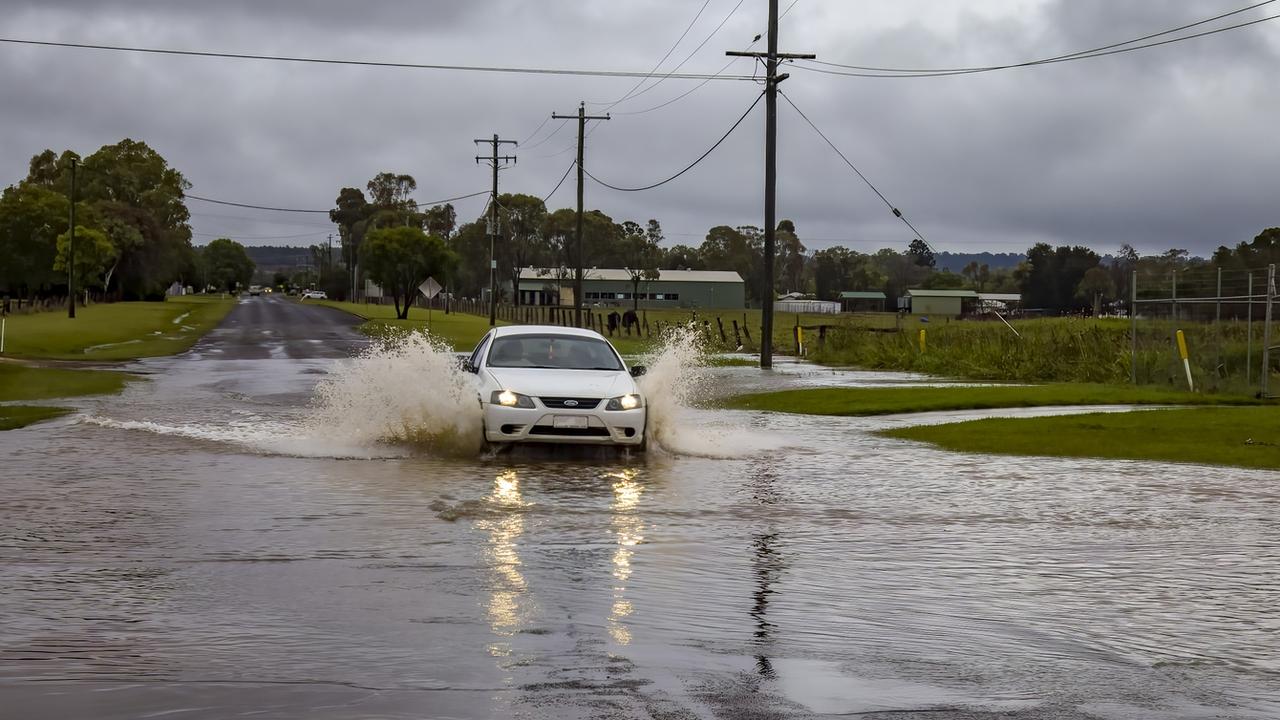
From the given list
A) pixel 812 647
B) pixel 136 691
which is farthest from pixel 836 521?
pixel 136 691

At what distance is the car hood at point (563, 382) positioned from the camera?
16203 millimetres

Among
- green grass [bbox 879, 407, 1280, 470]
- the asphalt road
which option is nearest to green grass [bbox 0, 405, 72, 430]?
green grass [bbox 879, 407, 1280, 470]

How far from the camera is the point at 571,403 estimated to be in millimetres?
16156

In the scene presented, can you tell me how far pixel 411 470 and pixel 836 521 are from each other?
4.94 meters

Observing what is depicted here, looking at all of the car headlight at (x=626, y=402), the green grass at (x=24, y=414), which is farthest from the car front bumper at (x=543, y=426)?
the green grass at (x=24, y=414)

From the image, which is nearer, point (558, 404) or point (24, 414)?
point (558, 404)

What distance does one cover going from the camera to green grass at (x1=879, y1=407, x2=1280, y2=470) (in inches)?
700

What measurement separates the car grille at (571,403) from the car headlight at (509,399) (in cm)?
15

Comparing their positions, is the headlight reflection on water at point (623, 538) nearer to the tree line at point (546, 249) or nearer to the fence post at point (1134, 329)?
the fence post at point (1134, 329)

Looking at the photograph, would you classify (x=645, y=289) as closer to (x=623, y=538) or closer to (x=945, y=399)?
(x=945, y=399)

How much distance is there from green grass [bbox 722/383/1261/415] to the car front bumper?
8.98 m

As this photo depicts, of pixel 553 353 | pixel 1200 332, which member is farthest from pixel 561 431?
pixel 1200 332

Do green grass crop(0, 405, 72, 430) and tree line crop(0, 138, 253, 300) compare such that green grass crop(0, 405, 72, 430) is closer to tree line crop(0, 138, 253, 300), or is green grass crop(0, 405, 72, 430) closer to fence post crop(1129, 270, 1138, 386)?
fence post crop(1129, 270, 1138, 386)

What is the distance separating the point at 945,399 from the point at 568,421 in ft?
39.7
